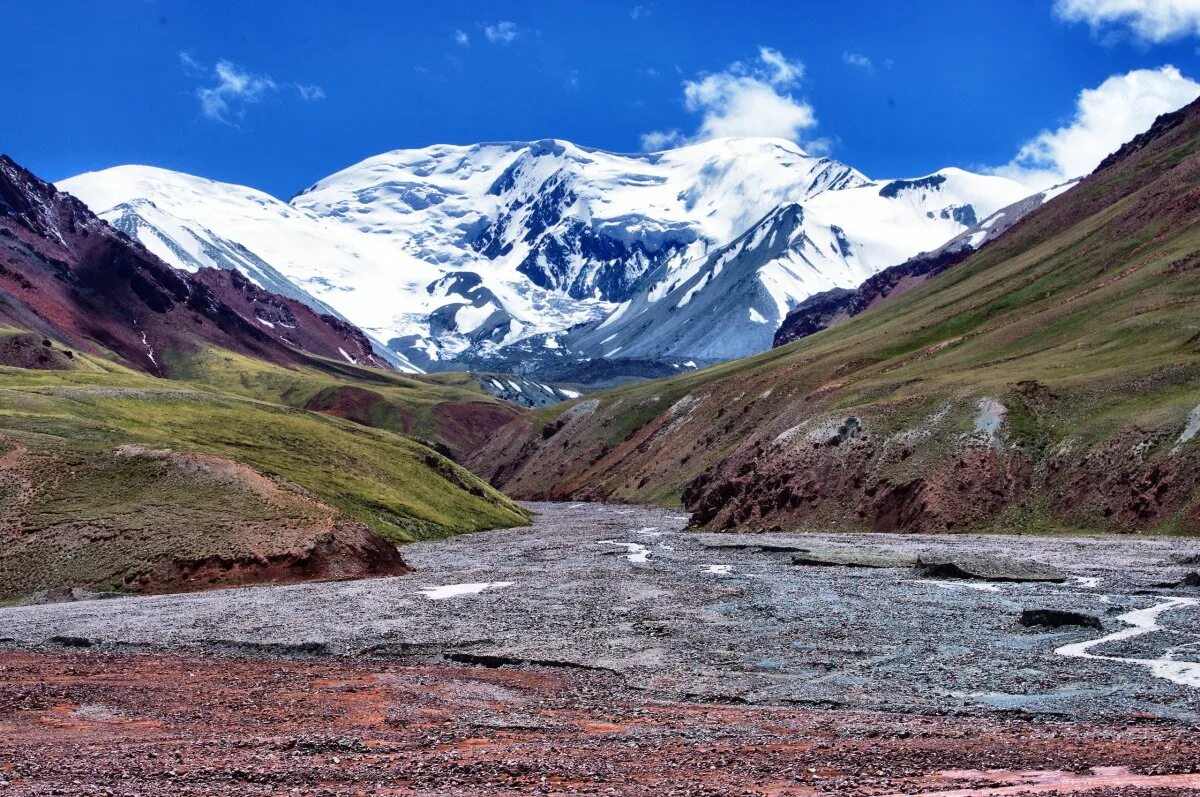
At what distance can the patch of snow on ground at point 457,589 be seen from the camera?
57.3 m

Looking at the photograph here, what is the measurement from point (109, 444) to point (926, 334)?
118512 mm

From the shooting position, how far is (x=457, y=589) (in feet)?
196

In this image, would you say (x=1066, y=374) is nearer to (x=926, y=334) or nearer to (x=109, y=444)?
(x=926, y=334)

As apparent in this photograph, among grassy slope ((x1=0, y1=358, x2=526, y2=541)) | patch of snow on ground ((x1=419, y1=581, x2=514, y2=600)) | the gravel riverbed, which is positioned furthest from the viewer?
grassy slope ((x1=0, y1=358, x2=526, y2=541))

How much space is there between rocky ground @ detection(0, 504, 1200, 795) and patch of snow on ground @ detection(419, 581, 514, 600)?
1.50ft

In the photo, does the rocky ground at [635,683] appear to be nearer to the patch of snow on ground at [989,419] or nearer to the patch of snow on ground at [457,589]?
the patch of snow on ground at [457,589]

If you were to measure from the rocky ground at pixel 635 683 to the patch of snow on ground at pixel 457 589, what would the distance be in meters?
0.46

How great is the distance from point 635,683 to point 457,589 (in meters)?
25.7

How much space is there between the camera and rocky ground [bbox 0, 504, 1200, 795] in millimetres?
23453

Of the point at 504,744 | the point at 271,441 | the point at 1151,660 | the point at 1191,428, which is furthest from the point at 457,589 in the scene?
the point at 1191,428

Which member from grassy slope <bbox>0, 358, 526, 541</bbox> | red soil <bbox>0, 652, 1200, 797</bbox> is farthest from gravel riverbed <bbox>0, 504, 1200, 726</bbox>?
grassy slope <bbox>0, 358, 526, 541</bbox>

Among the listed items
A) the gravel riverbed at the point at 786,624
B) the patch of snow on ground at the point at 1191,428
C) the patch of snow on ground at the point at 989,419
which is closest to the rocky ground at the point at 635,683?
the gravel riverbed at the point at 786,624

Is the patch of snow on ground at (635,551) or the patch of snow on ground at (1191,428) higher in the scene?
the patch of snow on ground at (1191,428)

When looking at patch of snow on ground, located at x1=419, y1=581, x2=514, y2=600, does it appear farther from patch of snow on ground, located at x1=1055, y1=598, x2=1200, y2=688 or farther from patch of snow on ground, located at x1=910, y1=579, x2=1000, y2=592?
patch of snow on ground, located at x1=1055, y1=598, x2=1200, y2=688
